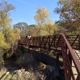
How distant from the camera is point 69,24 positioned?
53.9 ft

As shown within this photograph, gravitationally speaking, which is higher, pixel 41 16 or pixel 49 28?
pixel 41 16

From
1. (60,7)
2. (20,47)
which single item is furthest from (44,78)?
(20,47)

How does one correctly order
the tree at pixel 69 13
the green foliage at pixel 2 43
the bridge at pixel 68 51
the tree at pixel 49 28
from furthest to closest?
the tree at pixel 49 28
the green foliage at pixel 2 43
the tree at pixel 69 13
the bridge at pixel 68 51

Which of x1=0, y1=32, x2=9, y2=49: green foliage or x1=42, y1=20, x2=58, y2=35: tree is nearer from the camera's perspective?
x1=0, y1=32, x2=9, y2=49: green foliage

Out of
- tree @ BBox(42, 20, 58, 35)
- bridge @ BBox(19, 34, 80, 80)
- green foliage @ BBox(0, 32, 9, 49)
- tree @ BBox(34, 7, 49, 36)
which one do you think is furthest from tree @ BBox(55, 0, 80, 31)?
tree @ BBox(34, 7, 49, 36)

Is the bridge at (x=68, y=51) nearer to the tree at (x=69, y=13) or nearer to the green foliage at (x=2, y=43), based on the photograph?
the tree at (x=69, y=13)

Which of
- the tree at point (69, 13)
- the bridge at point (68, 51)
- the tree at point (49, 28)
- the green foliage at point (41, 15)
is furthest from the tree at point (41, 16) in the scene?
the bridge at point (68, 51)

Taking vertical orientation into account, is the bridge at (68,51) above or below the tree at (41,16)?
below

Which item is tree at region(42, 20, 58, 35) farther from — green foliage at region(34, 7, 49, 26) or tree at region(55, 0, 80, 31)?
tree at region(55, 0, 80, 31)

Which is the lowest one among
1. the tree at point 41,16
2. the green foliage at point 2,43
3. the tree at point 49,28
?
the green foliage at point 2,43

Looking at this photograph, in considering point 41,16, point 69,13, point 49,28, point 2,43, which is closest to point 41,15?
point 41,16

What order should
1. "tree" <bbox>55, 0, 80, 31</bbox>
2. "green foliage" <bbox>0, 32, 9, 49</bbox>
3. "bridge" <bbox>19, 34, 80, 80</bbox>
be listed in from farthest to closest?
"green foliage" <bbox>0, 32, 9, 49</bbox>
"tree" <bbox>55, 0, 80, 31</bbox>
"bridge" <bbox>19, 34, 80, 80</bbox>

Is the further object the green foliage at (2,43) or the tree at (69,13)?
the green foliage at (2,43)

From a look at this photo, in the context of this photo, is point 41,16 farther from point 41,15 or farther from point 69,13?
point 69,13
